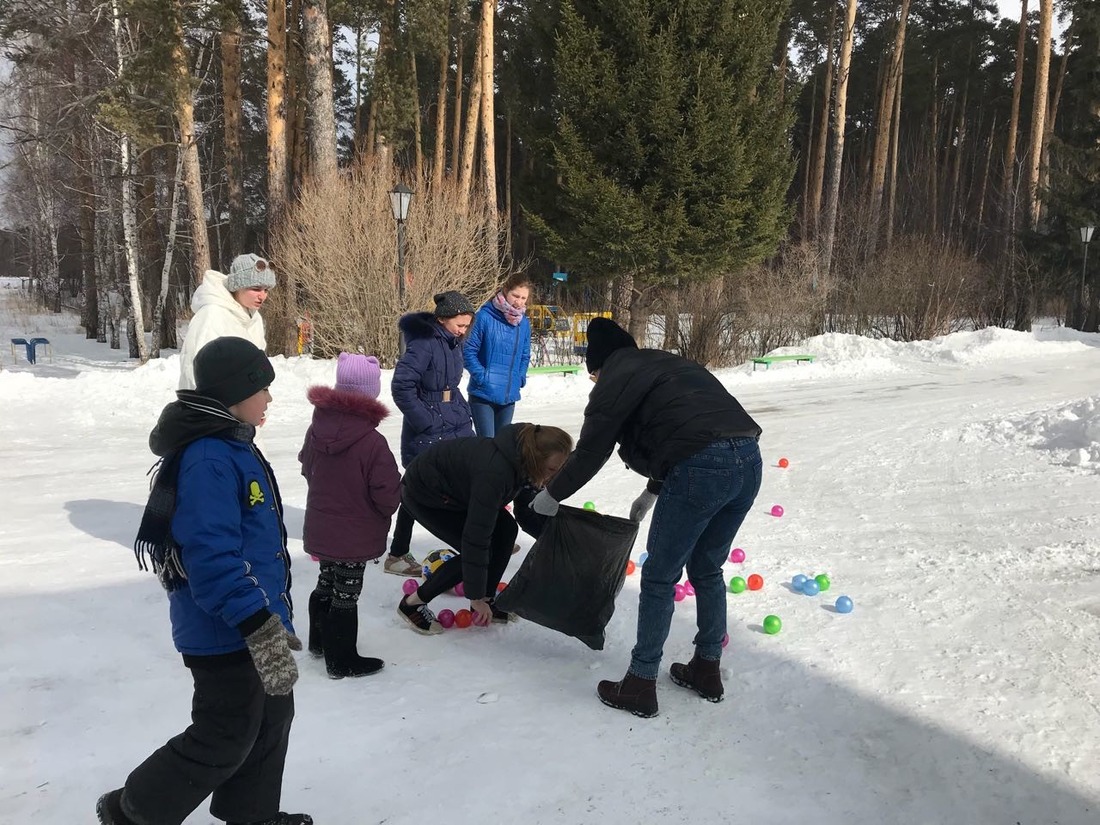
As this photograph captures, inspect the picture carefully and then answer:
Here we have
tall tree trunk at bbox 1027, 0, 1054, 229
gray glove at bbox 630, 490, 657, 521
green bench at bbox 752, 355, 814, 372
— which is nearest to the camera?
gray glove at bbox 630, 490, 657, 521

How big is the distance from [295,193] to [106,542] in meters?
12.5

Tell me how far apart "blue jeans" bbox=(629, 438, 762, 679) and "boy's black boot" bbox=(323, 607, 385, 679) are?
48.5 inches

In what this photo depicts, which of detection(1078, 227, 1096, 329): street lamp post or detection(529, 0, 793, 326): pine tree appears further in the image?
detection(1078, 227, 1096, 329): street lamp post

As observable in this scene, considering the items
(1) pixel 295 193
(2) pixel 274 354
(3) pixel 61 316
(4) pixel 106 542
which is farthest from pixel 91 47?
(3) pixel 61 316

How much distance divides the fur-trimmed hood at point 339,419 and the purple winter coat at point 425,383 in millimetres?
1282

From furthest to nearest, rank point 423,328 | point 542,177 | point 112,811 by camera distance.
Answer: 1. point 542,177
2. point 423,328
3. point 112,811

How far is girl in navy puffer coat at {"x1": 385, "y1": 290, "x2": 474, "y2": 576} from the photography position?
15.2ft

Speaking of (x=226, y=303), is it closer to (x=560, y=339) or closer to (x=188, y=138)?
(x=188, y=138)

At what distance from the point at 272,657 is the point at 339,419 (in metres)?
1.43

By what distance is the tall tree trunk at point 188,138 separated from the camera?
13422 millimetres

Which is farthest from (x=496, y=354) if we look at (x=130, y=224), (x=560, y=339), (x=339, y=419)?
(x=130, y=224)

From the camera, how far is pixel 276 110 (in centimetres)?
1547

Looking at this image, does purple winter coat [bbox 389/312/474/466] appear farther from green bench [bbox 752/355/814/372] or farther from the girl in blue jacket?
green bench [bbox 752/355/814/372]

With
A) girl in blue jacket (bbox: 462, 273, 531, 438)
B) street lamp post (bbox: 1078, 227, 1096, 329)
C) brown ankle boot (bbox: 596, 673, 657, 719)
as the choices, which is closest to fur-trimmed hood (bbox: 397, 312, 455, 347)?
girl in blue jacket (bbox: 462, 273, 531, 438)
